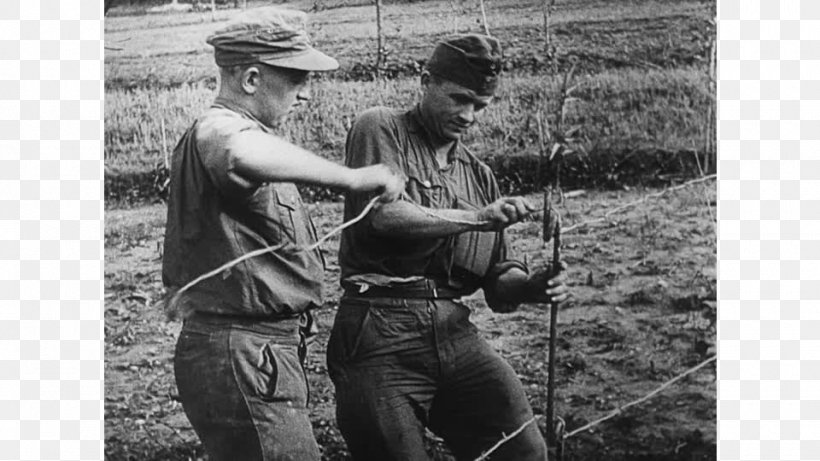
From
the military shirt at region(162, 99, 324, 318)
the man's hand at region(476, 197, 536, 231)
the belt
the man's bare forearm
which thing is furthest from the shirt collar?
the man's hand at region(476, 197, 536, 231)

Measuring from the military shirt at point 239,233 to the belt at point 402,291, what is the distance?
0.13 meters

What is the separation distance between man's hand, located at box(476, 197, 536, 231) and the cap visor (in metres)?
0.60

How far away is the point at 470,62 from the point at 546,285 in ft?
2.21

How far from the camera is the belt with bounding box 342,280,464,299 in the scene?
11.0ft

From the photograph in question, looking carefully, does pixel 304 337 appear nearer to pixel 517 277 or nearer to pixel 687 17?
pixel 517 277

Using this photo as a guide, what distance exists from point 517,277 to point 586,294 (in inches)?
9.0

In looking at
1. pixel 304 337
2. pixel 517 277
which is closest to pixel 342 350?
pixel 304 337

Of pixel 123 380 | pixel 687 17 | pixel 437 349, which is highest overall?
pixel 687 17

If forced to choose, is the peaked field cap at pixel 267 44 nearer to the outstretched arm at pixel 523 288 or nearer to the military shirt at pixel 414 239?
the military shirt at pixel 414 239

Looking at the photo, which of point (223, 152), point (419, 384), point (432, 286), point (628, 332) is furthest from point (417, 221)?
point (628, 332)

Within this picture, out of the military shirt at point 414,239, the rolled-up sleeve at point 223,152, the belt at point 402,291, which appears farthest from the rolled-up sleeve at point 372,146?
the rolled-up sleeve at point 223,152

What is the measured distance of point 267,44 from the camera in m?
3.30

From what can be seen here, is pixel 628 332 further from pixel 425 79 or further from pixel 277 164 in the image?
pixel 277 164

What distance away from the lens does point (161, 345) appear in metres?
3.56
